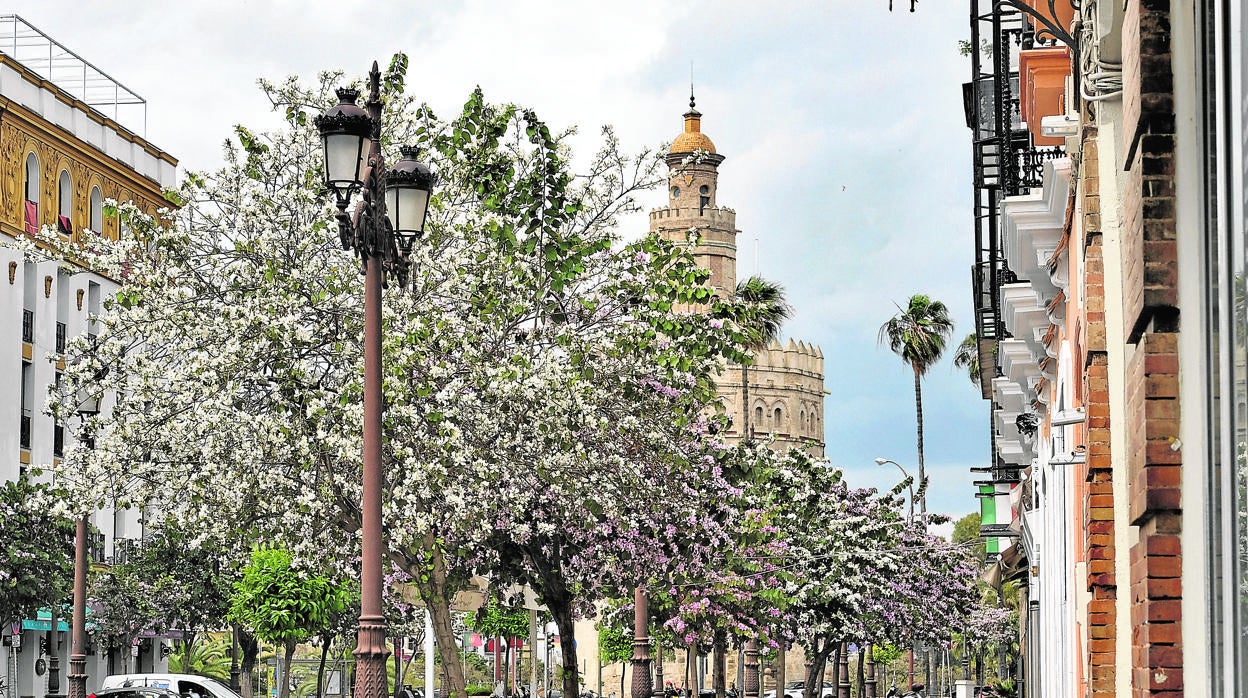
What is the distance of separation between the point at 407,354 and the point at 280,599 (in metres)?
17.7

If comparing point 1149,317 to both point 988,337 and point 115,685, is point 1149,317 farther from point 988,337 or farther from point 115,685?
point 115,685

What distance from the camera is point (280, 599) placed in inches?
1314

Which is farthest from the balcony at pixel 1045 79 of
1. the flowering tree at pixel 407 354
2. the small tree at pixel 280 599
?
the small tree at pixel 280 599

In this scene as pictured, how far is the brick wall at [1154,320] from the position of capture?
4770 mm

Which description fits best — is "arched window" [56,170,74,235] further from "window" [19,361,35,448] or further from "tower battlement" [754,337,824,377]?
"tower battlement" [754,337,824,377]

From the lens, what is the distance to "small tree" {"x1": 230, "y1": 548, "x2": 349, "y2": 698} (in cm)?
3291

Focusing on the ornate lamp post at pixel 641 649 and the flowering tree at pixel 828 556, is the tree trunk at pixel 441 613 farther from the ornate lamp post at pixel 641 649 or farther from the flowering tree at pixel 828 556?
the flowering tree at pixel 828 556

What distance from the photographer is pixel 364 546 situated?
1141 centimetres

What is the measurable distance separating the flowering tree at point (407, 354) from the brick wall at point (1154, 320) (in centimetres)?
1202

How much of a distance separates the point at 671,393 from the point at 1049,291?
656 cm

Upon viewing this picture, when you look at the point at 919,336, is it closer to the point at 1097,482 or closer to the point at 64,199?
the point at 64,199

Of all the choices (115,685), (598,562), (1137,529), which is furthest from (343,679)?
(1137,529)

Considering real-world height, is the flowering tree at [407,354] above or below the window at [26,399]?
below

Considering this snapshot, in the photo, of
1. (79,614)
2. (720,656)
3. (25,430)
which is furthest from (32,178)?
(79,614)
